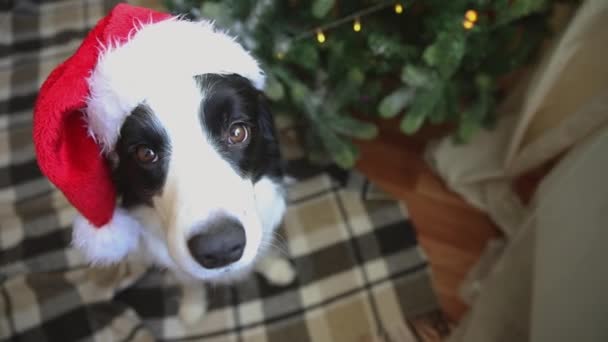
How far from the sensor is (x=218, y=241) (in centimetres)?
75

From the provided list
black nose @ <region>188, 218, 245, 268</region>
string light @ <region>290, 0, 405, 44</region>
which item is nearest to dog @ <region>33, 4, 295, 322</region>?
black nose @ <region>188, 218, 245, 268</region>

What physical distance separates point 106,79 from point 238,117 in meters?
0.22

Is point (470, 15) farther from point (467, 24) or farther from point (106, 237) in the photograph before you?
point (106, 237)

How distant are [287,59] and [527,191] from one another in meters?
0.83

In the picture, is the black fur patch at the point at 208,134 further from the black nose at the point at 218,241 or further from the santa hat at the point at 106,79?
the black nose at the point at 218,241

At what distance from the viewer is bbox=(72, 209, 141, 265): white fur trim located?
96 centimetres

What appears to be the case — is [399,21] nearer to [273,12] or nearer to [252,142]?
[273,12]

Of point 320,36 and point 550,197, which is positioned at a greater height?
point 320,36

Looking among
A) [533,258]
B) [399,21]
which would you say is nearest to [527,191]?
[533,258]

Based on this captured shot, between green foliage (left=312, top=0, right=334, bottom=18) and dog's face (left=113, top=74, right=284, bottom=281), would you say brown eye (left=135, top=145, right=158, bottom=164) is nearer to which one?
dog's face (left=113, top=74, right=284, bottom=281)

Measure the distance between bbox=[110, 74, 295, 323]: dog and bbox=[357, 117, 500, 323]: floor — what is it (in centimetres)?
74

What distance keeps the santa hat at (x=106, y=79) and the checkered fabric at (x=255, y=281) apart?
1.72 ft

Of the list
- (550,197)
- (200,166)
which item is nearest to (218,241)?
(200,166)

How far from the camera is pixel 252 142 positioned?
90 cm
